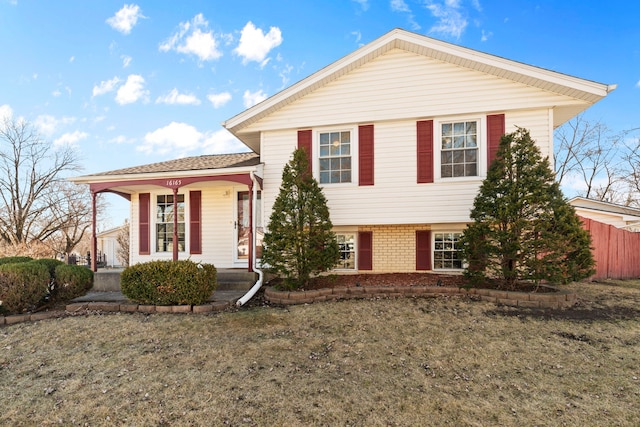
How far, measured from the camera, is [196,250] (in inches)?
402

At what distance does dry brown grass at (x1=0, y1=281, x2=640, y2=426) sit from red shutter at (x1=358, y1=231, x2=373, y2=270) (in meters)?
2.82

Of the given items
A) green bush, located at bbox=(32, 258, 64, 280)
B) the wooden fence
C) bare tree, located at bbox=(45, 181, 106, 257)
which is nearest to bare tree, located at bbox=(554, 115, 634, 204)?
the wooden fence

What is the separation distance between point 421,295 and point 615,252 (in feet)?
26.4

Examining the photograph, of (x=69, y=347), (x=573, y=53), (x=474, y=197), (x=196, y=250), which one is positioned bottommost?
(x=69, y=347)

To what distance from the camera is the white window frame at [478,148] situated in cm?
768

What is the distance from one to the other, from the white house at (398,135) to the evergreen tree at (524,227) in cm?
90

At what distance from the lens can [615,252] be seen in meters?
10.3

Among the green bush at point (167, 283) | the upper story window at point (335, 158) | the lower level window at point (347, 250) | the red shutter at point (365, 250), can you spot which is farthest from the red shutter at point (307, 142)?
the green bush at point (167, 283)

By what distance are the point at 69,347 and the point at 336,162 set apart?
21.6 feet

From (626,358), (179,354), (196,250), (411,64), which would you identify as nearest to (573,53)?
(411,64)

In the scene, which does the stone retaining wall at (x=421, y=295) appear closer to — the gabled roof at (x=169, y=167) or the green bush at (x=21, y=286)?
the gabled roof at (x=169, y=167)

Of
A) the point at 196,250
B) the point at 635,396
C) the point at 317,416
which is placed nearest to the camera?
the point at 317,416

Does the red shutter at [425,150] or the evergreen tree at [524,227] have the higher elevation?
the red shutter at [425,150]

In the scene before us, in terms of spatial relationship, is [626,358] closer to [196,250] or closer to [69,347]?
[69,347]
